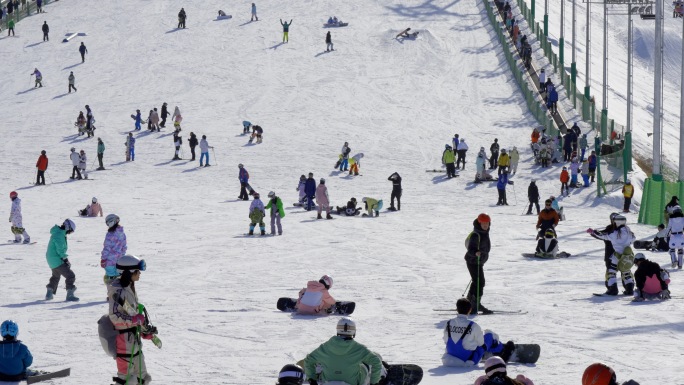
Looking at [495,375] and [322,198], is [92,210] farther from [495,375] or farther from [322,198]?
[495,375]

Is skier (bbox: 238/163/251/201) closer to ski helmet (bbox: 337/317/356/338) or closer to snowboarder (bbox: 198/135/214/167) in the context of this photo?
snowboarder (bbox: 198/135/214/167)

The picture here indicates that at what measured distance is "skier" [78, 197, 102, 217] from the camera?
91.2 ft

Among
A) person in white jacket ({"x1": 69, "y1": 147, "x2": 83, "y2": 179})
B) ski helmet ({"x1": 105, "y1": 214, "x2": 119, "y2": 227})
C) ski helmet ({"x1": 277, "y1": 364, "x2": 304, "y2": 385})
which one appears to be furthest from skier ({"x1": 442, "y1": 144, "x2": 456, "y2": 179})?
ski helmet ({"x1": 277, "y1": 364, "x2": 304, "y2": 385})

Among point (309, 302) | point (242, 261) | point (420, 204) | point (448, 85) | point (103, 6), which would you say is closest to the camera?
point (309, 302)

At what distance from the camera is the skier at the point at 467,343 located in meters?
11.8

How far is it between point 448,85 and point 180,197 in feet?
64.2

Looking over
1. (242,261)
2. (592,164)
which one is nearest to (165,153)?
(592,164)

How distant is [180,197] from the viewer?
104 feet

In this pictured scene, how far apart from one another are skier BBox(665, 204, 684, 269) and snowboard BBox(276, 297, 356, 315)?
6.01 metres

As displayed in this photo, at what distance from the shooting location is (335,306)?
1505cm

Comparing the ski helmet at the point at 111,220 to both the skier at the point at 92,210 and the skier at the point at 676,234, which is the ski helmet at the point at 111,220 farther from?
the skier at the point at 92,210

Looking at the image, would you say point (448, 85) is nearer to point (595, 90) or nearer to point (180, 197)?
point (595, 90)

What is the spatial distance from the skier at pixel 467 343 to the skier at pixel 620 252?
4.53 m

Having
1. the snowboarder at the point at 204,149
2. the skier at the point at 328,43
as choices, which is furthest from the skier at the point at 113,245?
the skier at the point at 328,43
